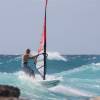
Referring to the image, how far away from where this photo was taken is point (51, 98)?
1992 cm

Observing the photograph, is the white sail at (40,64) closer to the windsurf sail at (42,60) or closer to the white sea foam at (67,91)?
the windsurf sail at (42,60)

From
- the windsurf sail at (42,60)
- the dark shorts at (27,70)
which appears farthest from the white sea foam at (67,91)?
the dark shorts at (27,70)

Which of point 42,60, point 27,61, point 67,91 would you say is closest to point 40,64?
point 42,60

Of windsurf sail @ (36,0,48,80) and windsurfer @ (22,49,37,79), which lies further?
windsurfer @ (22,49,37,79)

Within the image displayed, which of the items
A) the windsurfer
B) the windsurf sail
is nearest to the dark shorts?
the windsurfer

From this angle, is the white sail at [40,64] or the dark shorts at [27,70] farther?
the dark shorts at [27,70]

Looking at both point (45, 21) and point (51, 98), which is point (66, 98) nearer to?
point (51, 98)

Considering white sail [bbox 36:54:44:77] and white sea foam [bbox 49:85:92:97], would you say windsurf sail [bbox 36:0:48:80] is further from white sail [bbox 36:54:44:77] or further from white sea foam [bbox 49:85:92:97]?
white sea foam [bbox 49:85:92:97]

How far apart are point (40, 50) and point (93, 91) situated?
3267mm

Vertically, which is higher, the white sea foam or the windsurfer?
the windsurfer

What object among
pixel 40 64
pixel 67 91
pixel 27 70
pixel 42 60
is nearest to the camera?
pixel 42 60

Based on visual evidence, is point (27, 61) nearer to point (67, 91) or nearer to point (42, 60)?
point (42, 60)

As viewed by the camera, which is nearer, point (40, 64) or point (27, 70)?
point (40, 64)

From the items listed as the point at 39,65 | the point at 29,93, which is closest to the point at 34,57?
the point at 39,65
